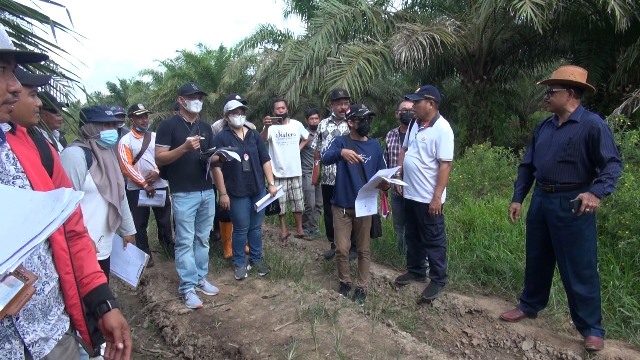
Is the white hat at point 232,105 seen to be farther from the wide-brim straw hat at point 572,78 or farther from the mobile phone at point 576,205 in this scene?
the mobile phone at point 576,205

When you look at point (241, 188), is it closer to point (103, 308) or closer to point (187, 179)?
point (187, 179)

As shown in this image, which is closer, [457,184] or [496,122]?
[457,184]

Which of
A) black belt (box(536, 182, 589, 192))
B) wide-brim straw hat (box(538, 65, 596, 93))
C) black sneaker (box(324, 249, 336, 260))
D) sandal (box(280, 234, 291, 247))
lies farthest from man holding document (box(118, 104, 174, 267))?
wide-brim straw hat (box(538, 65, 596, 93))

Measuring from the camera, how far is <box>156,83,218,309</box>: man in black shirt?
163 inches

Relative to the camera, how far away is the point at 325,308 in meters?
3.93

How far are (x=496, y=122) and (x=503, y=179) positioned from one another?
3378mm

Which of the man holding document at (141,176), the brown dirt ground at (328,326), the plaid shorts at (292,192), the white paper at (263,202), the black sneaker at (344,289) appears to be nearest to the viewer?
the brown dirt ground at (328,326)

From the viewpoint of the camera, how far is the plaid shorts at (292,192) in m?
6.02

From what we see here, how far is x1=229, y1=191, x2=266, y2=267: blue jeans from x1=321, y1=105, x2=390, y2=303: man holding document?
0.90 meters

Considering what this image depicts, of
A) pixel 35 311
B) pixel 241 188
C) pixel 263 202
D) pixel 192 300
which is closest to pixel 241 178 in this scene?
pixel 241 188

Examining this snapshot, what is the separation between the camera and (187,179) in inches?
163

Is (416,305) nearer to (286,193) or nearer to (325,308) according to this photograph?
(325,308)

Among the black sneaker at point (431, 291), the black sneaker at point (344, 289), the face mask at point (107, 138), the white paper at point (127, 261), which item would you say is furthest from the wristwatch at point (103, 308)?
the black sneaker at point (431, 291)

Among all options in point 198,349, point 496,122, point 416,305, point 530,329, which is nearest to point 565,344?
point 530,329
